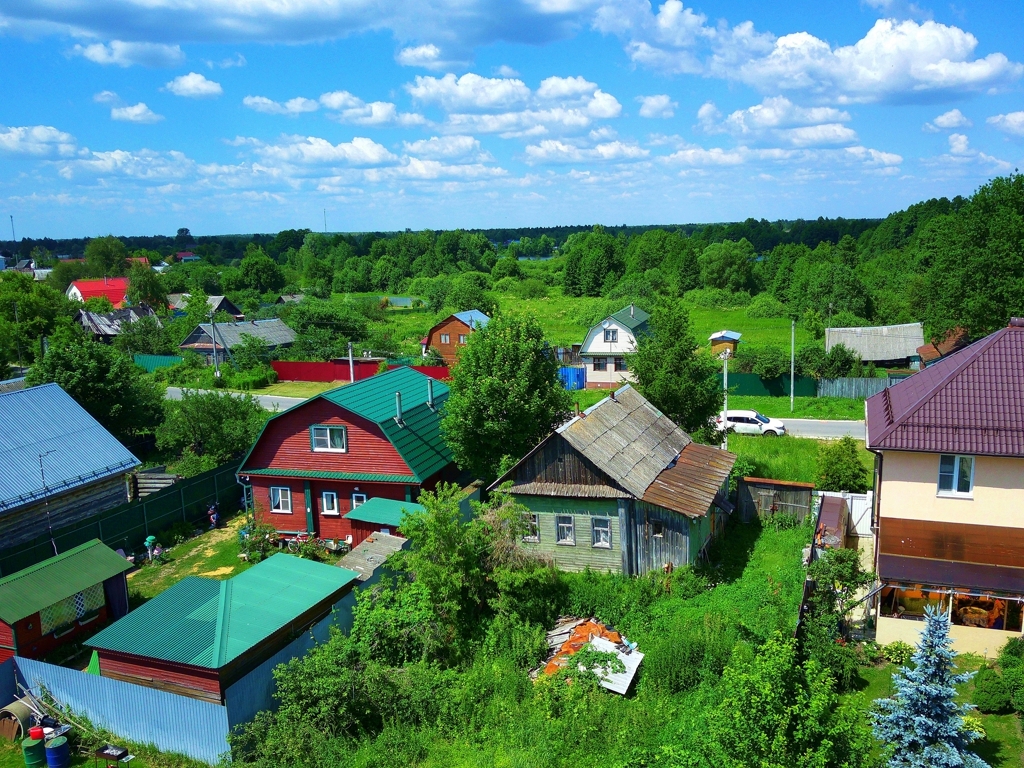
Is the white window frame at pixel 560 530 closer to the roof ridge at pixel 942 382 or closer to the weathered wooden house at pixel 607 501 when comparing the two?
the weathered wooden house at pixel 607 501

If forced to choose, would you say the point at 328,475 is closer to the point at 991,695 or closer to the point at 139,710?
the point at 139,710

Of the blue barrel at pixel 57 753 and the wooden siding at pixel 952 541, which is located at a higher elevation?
the wooden siding at pixel 952 541

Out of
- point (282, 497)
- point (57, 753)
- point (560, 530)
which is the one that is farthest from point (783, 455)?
point (57, 753)

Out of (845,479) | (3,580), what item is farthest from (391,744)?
(845,479)

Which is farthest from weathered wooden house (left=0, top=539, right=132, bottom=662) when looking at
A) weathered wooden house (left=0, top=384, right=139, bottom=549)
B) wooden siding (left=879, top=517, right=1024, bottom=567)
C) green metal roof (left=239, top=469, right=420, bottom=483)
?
wooden siding (left=879, top=517, right=1024, bottom=567)

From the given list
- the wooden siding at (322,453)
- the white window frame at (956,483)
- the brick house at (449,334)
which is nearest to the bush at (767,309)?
the brick house at (449,334)

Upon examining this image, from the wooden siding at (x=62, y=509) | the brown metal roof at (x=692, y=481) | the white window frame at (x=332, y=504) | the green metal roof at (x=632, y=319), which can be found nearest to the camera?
the brown metal roof at (x=692, y=481)
